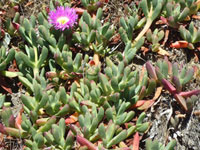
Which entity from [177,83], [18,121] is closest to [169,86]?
[177,83]

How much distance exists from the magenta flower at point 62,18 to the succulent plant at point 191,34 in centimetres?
74

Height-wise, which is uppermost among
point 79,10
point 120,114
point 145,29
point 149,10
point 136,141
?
point 79,10

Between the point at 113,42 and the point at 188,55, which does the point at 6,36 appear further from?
the point at 188,55

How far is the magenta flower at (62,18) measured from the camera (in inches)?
94.7

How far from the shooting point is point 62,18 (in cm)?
243

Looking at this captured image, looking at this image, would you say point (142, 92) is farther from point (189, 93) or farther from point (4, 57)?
point (4, 57)

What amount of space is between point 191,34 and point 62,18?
34.8 inches

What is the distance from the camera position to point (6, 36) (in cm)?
257

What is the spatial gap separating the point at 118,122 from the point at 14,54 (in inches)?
34.0

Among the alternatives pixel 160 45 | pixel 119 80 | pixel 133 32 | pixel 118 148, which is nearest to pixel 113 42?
pixel 133 32

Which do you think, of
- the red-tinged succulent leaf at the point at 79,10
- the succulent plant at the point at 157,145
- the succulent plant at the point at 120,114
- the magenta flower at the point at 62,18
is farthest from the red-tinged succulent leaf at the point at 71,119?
the red-tinged succulent leaf at the point at 79,10

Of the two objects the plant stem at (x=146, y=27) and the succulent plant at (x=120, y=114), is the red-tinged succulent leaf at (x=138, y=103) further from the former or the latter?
the plant stem at (x=146, y=27)

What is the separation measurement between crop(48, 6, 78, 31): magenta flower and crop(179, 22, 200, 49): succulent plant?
2.43 ft

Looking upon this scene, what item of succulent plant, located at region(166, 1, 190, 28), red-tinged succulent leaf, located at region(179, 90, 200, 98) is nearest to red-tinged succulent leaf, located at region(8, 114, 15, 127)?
red-tinged succulent leaf, located at region(179, 90, 200, 98)
